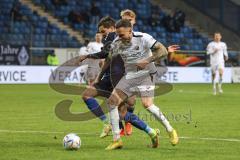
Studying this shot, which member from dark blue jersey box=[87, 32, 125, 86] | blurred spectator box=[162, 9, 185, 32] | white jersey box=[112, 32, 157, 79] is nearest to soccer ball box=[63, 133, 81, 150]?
white jersey box=[112, 32, 157, 79]

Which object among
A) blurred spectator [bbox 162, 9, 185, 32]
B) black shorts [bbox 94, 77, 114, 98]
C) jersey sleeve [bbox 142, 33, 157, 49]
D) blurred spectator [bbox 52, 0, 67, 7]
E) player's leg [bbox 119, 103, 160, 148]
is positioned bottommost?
player's leg [bbox 119, 103, 160, 148]

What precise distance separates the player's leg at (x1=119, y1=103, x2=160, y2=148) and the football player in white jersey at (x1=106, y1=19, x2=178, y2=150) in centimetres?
24

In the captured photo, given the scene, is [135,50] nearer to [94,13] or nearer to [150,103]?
[150,103]

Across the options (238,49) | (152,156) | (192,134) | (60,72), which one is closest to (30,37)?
(60,72)

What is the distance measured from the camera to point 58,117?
53.8ft

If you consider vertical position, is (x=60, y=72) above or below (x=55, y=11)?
below

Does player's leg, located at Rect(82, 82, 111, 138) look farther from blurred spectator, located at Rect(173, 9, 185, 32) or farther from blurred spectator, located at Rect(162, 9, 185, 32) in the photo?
blurred spectator, located at Rect(173, 9, 185, 32)

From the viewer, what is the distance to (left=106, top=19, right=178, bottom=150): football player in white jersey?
10.6 m

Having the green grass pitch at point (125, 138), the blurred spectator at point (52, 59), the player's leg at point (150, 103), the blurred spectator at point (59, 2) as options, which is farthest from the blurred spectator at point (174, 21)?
the player's leg at point (150, 103)

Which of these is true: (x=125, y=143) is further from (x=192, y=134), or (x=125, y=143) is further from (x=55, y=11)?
(x=55, y=11)

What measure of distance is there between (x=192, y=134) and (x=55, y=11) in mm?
29522

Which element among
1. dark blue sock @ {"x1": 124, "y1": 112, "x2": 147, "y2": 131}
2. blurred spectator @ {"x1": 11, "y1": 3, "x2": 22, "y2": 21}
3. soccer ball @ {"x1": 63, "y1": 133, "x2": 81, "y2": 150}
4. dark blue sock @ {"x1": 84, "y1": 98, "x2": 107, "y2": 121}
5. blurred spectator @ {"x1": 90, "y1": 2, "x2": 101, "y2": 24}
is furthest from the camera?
blurred spectator @ {"x1": 90, "y1": 2, "x2": 101, "y2": 24}

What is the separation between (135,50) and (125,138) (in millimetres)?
1936

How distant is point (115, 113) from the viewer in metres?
10.8
